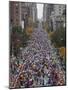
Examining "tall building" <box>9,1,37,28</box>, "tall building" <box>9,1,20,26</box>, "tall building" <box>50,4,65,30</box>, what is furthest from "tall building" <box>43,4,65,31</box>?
"tall building" <box>9,1,20,26</box>

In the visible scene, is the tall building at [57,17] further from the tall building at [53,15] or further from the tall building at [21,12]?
the tall building at [21,12]

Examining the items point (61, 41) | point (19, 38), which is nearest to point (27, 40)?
point (19, 38)

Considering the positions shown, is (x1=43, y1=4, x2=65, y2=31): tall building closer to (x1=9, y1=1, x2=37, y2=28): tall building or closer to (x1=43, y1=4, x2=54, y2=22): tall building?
(x1=43, y1=4, x2=54, y2=22): tall building

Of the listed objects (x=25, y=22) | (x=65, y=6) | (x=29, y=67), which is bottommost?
(x=29, y=67)

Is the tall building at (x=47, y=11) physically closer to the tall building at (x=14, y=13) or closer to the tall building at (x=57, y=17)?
the tall building at (x=57, y=17)

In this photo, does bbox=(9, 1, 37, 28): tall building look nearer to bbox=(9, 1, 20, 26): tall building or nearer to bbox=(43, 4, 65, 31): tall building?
bbox=(9, 1, 20, 26): tall building

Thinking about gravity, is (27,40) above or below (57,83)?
above

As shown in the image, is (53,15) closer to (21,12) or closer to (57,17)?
(57,17)

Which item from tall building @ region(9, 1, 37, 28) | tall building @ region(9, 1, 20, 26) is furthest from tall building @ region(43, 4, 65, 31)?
tall building @ region(9, 1, 20, 26)

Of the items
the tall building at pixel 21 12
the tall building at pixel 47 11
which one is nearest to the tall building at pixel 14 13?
the tall building at pixel 21 12

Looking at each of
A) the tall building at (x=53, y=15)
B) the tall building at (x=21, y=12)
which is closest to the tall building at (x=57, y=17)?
the tall building at (x=53, y=15)

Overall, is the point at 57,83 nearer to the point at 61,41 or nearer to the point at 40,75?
the point at 40,75
